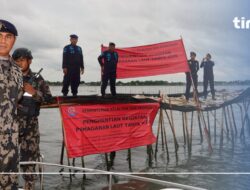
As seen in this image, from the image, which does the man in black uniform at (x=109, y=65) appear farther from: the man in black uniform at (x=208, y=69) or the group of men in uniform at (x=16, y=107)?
the group of men in uniform at (x=16, y=107)

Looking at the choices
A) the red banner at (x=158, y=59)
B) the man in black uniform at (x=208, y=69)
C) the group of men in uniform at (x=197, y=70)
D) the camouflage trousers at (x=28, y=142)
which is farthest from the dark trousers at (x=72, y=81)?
the man in black uniform at (x=208, y=69)

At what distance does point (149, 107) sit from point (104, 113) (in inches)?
59.3

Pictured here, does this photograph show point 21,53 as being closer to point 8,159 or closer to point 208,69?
point 8,159

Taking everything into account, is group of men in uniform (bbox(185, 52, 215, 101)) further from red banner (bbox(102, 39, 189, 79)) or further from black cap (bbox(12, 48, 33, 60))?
black cap (bbox(12, 48, 33, 60))

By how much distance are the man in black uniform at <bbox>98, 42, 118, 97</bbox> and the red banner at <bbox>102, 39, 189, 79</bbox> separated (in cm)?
64

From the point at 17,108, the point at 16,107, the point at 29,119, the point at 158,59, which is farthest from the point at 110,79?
the point at 16,107

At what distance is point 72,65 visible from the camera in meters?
8.99

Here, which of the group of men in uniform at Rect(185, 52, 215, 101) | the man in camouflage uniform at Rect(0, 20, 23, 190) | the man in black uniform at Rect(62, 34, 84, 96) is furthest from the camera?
the group of men in uniform at Rect(185, 52, 215, 101)

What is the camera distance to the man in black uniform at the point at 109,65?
10148 millimetres

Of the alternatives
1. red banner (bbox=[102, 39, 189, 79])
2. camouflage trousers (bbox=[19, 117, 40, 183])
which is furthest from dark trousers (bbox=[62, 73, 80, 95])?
camouflage trousers (bbox=[19, 117, 40, 183])

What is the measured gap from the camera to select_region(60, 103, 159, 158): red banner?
7.43 m

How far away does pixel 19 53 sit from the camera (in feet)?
12.4

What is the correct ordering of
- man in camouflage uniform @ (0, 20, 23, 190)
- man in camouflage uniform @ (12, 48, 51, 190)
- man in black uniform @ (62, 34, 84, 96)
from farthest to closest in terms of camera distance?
man in black uniform @ (62, 34, 84, 96), man in camouflage uniform @ (12, 48, 51, 190), man in camouflage uniform @ (0, 20, 23, 190)

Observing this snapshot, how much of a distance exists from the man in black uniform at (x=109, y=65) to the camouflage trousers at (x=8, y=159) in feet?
25.8
